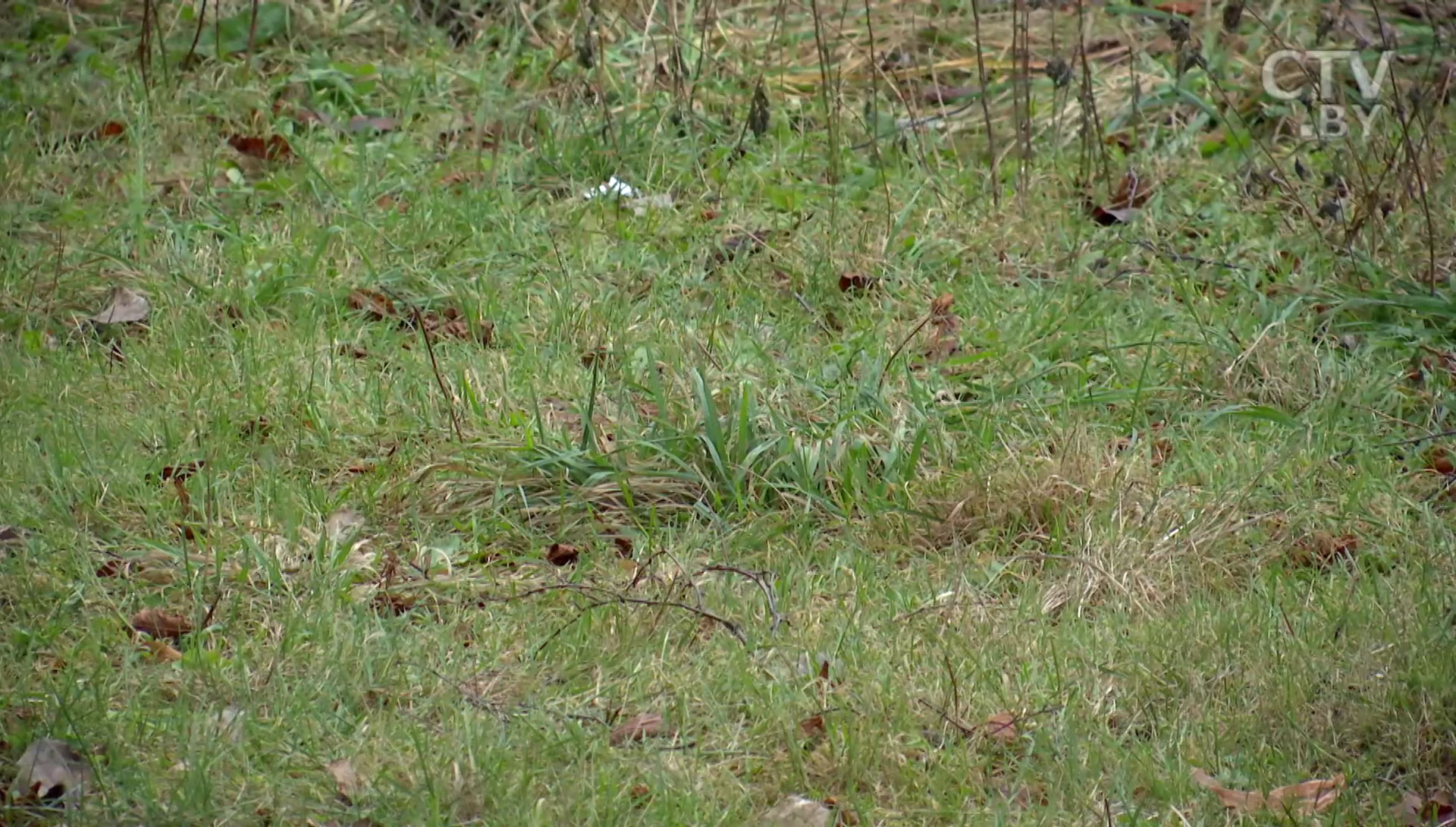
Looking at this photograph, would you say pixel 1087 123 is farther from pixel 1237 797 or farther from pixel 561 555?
pixel 1237 797

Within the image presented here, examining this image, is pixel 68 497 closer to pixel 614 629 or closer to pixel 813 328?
pixel 614 629

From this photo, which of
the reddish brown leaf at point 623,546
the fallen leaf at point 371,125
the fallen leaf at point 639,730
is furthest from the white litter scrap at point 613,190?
the fallen leaf at point 639,730

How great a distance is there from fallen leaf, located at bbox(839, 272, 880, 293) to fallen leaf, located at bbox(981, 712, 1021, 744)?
204 cm

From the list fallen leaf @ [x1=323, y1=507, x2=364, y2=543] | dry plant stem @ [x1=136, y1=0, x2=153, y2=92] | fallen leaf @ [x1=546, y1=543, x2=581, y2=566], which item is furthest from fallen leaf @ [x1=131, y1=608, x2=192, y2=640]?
dry plant stem @ [x1=136, y1=0, x2=153, y2=92]

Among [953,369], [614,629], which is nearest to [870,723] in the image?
[614,629]

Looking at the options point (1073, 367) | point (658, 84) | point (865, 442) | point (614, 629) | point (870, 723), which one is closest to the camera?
point (870, 723)

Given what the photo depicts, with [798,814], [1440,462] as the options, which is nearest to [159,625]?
[798,814]

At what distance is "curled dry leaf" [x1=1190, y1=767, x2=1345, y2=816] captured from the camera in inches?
112

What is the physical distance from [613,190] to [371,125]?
957mm

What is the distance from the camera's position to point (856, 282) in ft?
16.1

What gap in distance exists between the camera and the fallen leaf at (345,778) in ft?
9.20

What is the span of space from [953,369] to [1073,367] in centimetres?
32

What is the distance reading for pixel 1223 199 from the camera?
17.7 feet

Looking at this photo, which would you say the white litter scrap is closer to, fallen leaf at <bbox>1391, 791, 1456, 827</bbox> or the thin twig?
the thin twig
